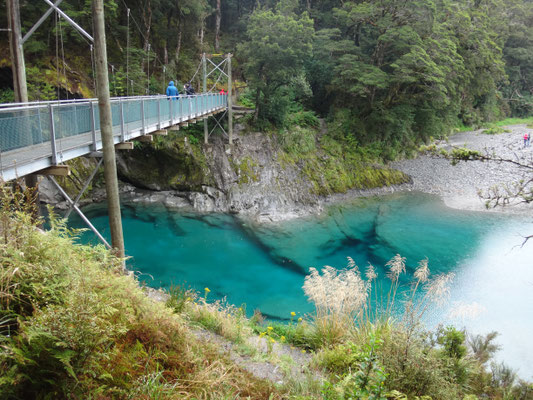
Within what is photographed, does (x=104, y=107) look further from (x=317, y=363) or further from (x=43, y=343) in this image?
(x=317, y=363)

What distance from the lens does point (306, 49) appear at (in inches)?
579

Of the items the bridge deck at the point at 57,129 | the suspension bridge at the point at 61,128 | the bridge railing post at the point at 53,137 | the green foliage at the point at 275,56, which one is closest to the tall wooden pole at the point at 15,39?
the suspension bridge at the point at 61,128

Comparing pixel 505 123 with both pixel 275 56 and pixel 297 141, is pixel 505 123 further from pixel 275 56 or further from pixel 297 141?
pixel 275 56

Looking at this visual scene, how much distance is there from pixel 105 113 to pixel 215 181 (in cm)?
924

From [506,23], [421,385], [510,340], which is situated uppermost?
[506,23]

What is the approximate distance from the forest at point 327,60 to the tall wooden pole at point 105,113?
27.9 ft

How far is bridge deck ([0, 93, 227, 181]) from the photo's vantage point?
14.4 feet

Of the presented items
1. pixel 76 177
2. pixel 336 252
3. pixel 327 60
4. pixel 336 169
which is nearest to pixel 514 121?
pixel 327 60

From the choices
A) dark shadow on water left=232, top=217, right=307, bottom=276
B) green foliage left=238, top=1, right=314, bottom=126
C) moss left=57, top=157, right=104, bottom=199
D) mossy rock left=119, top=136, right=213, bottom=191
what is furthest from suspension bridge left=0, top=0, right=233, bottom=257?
green foliage left=238, top=1, right=314, bottom=126

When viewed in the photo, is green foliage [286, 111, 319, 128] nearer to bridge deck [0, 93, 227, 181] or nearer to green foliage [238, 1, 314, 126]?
green foliage [238, 1, 314, 126]

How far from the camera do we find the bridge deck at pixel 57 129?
4.39 metres

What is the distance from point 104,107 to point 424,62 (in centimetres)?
1459

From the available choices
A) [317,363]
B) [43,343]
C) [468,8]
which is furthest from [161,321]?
[468,8]

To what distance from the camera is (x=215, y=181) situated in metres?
14.4
